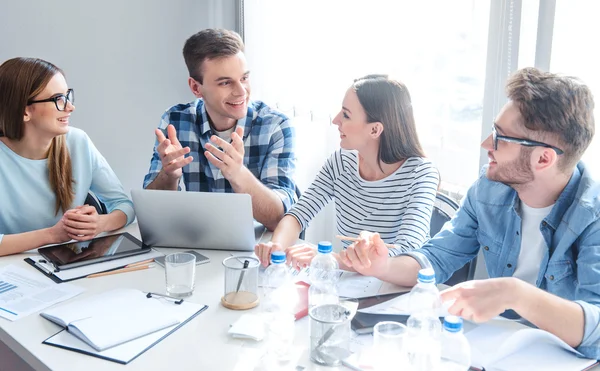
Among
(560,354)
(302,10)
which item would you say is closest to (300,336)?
(560,354)

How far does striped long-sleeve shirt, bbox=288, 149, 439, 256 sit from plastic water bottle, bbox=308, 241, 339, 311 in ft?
0.91

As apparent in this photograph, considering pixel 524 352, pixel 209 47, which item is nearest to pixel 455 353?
pixel 524 352

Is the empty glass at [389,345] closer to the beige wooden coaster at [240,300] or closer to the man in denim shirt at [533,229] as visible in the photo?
the man in denim shirt at [533,229]

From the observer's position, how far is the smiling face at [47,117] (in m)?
2.06

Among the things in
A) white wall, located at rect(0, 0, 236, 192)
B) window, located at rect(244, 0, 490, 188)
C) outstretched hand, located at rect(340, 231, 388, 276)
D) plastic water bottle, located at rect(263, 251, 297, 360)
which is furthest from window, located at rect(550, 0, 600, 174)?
white wall, located at rect(0, 0, 236, 192)

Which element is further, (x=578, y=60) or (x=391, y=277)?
(x=578, y=60)

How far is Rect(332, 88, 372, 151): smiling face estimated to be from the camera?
198 cm

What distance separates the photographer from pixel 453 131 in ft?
7.66

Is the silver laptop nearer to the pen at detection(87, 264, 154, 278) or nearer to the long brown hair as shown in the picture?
the pen at detection(87, 264, 154, 278)

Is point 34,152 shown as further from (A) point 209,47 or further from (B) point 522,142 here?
(B) point 522,142

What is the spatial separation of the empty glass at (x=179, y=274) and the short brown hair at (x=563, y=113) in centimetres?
92

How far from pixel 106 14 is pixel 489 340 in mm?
2797

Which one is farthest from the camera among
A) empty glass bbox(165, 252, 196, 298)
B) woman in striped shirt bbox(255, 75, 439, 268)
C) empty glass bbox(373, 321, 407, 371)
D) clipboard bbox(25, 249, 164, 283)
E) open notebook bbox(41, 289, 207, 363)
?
woman in striped shirt bbox(255, 75, 439, 268)

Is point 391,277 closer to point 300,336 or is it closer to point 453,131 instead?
point 300,336
